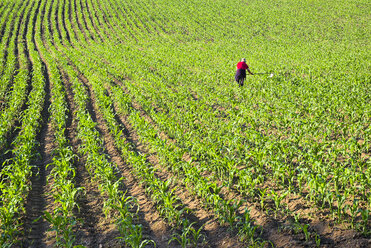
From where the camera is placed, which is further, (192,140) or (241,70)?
(241,70)

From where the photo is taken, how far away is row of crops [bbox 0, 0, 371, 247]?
484 centimetres

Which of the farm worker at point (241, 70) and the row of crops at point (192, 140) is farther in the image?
the farm worker at point (241, 70)

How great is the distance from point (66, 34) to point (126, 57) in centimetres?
1499

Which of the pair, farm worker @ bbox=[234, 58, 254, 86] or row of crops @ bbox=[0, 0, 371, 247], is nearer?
row of crops @ bbox=[0, 0, 371, 247]

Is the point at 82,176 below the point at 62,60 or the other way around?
below

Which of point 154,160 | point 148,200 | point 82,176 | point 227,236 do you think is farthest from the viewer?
point 154,160

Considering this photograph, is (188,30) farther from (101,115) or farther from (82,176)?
(82,176)

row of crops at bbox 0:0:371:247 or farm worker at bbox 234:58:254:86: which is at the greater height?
farm worker at bbox 234:58:254:86

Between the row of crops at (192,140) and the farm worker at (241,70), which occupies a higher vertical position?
the farm worker at (241,70)

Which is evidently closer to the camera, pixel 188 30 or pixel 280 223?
pixel 280 223

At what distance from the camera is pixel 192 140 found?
27.0ft

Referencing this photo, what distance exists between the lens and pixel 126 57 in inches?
888

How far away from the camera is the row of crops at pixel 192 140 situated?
4836 millimetres

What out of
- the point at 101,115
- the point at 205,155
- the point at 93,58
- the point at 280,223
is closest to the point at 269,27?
the point at 93,58
